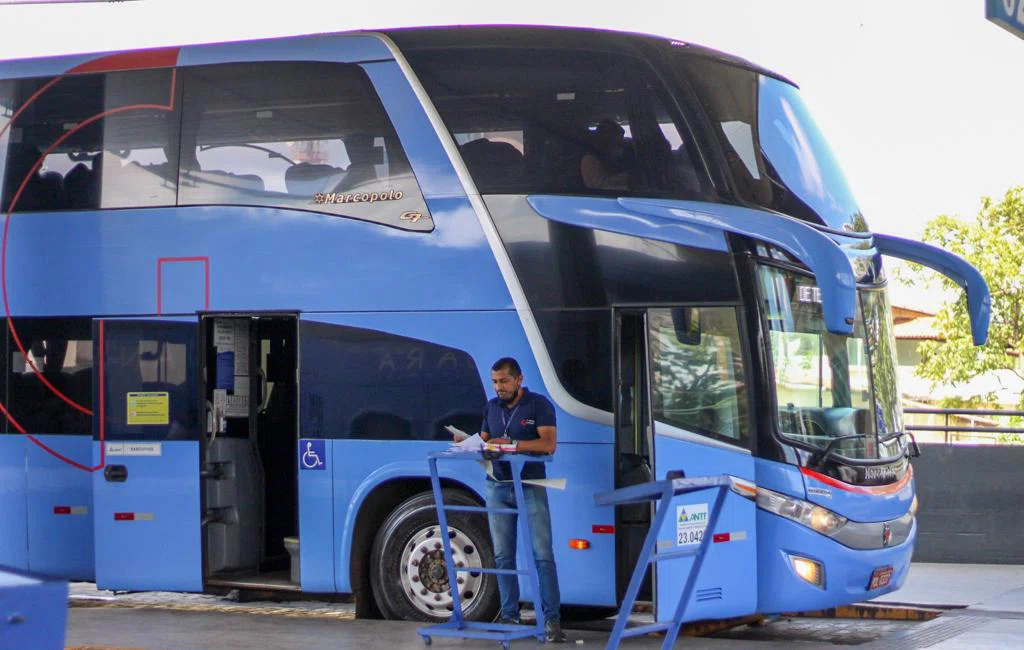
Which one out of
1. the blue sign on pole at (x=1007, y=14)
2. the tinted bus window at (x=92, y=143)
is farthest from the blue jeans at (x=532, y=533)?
the blue sign on pole at (x=1007, y=14)

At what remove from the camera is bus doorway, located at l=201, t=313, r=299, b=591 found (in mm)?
12445

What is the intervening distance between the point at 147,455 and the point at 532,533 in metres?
3.62

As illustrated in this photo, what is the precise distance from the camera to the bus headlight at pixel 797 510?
10664mm

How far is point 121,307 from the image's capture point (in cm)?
1248

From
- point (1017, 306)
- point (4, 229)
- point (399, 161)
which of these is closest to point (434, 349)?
point (399, 161)

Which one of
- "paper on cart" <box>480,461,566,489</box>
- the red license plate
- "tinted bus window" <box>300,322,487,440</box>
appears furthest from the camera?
"tinted bus window" <box>300,322,487,440</box>

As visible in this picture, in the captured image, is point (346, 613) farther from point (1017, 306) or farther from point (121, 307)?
point (1017, 306)

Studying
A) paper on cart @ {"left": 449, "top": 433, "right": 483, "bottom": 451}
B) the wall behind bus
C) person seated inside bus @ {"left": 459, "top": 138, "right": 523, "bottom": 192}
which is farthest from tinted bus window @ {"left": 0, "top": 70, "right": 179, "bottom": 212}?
the wall behind bus

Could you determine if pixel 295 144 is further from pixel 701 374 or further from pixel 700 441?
pixel 700 441

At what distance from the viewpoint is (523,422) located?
1043 cm

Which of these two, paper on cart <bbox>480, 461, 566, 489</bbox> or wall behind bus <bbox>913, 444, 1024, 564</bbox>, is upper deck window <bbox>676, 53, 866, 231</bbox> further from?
wall behind bus <bbox>913, 444, 1024, 564</bbox>

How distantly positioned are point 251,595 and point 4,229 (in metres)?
3.86

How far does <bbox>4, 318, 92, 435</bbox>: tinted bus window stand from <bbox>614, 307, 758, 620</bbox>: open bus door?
4574 millimetres

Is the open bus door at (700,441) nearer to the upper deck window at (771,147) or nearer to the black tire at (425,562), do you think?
the upper deck window at (771,147)
